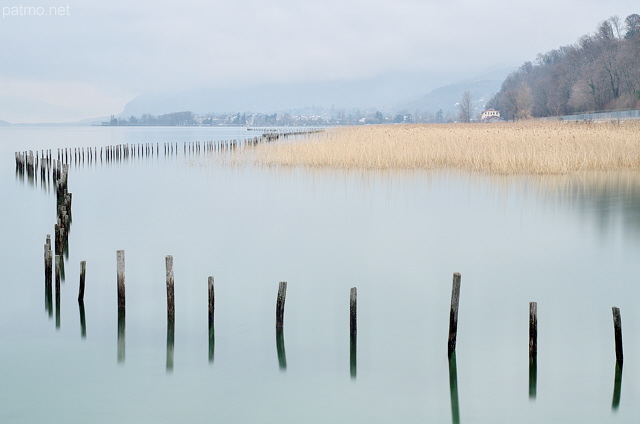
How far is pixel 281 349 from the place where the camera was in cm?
948

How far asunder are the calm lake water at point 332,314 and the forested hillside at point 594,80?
202 feet

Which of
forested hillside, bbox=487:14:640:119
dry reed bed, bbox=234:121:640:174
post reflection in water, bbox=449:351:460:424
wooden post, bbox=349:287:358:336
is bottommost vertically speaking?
post reflection in water, bbox=449:351:460:424

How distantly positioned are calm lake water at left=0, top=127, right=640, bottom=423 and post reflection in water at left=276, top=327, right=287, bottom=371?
0.11 ft

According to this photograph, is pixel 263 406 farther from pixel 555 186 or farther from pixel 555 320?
pixel 555 186

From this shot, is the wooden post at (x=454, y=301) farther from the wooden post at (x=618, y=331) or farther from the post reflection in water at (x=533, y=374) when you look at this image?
the wooden post at (x=618, y=331)

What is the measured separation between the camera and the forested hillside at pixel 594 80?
85.3 m

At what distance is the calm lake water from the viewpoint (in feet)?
26.6

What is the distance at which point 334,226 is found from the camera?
19766 millimetres

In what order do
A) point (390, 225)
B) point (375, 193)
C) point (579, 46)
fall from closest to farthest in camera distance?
point (390, 225) < point (375, 193) < point (579, 46)

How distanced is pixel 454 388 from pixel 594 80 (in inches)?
3530

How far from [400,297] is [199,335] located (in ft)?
12.4

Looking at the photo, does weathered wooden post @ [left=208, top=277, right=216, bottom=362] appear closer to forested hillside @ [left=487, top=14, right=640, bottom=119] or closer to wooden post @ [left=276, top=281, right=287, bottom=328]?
wooden post @ [left=276, top=281, right=287, bottom=328]

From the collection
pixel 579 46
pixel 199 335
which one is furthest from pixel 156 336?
pixel 579 46

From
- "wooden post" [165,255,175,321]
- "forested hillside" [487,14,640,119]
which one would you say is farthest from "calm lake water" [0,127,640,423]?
"forested hillside" [487,14,640,119]
